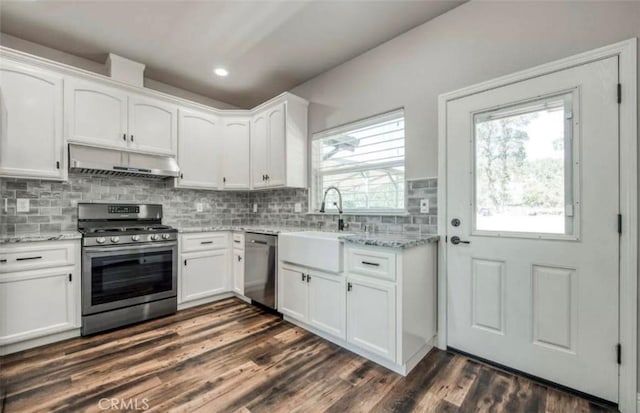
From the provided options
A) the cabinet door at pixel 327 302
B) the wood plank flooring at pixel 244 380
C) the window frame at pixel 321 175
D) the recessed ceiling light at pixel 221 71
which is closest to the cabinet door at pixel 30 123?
the recessed ceiling light at pixel 221 71

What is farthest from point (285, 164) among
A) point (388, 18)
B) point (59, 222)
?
point (59, 222)

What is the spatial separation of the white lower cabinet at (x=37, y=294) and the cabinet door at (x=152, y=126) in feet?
3.97

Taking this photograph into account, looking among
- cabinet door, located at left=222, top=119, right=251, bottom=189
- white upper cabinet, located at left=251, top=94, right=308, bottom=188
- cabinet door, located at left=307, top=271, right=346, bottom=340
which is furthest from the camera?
cabinet door, located at left=222, top=119, right=251, bottom=189

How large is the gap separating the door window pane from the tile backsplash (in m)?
0.40

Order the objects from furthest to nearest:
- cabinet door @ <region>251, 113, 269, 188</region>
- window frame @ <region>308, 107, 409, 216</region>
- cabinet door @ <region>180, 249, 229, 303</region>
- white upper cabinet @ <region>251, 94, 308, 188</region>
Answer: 1. cabinet door @ <region>251, 113, 269, 188</region>
2. white upper cabinet @ <region>251, 94, 308, 188</region>
3. cabinet door @ <region>180, 249, 229, 303</region>
4. window frame @ <region>308, 107, 409, 216</region>

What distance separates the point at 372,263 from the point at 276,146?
75.8 inches

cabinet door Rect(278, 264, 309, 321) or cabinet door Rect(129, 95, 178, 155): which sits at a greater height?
cabinet door Rect(129, 95, 178, 155)

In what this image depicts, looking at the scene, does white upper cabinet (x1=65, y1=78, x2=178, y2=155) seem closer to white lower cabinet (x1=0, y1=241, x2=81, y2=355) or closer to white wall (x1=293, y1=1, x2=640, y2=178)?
white lower cabinet (x1=0, y1=241, x2=81, y2=355)

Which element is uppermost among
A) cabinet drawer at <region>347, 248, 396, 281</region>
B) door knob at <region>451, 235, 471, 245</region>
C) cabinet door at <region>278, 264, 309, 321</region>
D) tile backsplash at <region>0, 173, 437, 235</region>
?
tile backsplash at <region>0, 173, 437, 235</region>

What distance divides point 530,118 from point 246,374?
2570 mm

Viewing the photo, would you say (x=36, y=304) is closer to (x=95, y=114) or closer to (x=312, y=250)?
(x=95, y=114)

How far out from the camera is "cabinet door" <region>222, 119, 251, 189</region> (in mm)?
3682

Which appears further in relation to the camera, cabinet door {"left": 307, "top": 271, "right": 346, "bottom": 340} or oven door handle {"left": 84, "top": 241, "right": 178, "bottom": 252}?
oven door handle {"left": 84, "top": 241, "right": 178, "bottom": 252}

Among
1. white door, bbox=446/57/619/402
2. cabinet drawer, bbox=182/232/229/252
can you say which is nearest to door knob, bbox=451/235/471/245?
white door, bbox=446/57/619/402
